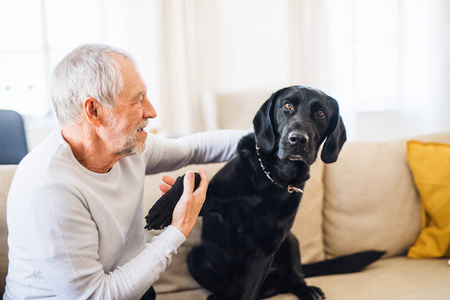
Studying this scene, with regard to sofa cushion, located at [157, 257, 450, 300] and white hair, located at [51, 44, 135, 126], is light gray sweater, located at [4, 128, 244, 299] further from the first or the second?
sofa cushion, located at [157, 257, 450, 300]

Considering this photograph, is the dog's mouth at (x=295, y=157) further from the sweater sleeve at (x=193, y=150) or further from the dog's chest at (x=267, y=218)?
the sweater sleeve at (x=193, y=150)

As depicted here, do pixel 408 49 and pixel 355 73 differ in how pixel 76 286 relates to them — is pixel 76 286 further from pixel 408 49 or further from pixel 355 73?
pixel 408 49

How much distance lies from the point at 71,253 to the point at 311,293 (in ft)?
2.64

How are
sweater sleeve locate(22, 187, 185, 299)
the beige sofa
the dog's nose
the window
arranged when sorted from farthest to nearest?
the window
the beige sofa
the dog's nose
sweater sleeve locate(22, 187, 185, 299)

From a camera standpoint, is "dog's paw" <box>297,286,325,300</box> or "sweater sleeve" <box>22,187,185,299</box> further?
"dog's paw" <box>297,286,325,300</box>

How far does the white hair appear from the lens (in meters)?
0.98

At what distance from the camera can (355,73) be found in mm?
3230

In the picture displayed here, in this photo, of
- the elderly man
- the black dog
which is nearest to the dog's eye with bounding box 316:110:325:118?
the black dog

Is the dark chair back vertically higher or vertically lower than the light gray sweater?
higher

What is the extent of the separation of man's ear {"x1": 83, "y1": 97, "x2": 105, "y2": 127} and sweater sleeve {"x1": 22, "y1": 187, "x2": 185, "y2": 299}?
197mm

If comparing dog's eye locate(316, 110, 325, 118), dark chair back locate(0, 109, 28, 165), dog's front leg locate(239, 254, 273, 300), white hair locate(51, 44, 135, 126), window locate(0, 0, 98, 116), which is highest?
window locate(0, 0, 98, 116)

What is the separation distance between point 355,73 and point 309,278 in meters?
2.17

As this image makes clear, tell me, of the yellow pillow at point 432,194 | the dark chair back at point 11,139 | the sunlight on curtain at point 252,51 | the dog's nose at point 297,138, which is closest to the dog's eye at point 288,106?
the dog's nose at point 297,138

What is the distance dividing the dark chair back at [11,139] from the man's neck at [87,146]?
1.84ft
